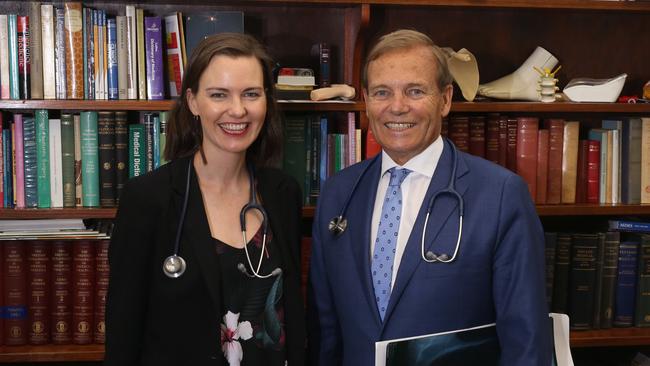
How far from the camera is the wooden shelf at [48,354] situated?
2494 millimetres

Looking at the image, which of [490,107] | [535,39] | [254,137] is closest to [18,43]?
[254,137]

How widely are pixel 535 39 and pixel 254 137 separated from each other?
1.39 meters

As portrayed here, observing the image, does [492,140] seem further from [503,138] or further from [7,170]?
[7,170]

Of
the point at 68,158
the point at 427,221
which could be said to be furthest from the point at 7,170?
the point at 427,221

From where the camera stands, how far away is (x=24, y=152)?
8.15ft

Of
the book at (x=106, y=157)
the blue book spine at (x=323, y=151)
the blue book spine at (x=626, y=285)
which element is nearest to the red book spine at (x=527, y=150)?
the blue book spine at (x=626, y=285)

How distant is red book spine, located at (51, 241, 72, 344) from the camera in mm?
2539

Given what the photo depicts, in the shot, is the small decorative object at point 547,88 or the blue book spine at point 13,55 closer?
the blue book spine at point 13,55

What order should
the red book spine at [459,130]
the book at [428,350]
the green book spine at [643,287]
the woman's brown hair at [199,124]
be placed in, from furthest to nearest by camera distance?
the green book spine at [643,287], the red book spine at [459,130], the woman's brown hair at [199,124], the book at [428,350]

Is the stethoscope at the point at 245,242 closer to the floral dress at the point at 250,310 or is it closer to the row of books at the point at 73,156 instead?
the floral dress at the point at 250,310

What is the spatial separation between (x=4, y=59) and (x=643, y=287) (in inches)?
A: 87.2

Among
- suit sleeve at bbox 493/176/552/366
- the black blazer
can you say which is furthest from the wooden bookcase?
suit sleeve at bbox 493/176/552/366

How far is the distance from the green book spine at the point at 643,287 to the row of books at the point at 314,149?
3.39 feet

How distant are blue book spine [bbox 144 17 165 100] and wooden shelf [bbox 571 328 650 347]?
160 centimetres
